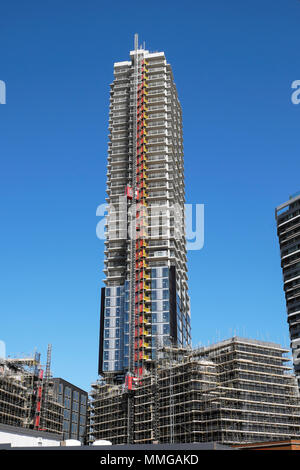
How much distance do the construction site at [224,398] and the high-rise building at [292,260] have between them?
27.4 metres

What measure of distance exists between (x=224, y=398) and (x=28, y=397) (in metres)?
57.8

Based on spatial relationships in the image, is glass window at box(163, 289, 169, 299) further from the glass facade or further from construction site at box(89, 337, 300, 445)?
construction site at box(89, 337, 300, 445)

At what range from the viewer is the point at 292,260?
158750 millimetres

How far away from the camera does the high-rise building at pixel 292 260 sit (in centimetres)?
14702

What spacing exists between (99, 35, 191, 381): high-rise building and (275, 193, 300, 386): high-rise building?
32518mm

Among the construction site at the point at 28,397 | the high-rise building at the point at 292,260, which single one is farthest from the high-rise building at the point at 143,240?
the high-rise building at the point at 292,260

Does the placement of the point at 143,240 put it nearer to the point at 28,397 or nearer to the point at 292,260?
the point at 292,260

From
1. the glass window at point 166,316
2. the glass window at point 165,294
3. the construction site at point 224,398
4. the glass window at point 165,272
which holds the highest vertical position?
the glass window at point 165,272

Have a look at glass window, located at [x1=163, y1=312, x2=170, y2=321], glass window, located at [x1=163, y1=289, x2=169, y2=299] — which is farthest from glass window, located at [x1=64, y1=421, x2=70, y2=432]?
glass window, located at [x1=163, y1=289, x2=169, y2=299]

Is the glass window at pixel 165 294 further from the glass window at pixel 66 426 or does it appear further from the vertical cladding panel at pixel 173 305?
the glass window at pixel 66 426

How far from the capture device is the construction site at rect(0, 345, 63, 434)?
12551 cm

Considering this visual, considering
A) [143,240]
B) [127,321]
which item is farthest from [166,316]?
[143,240]
